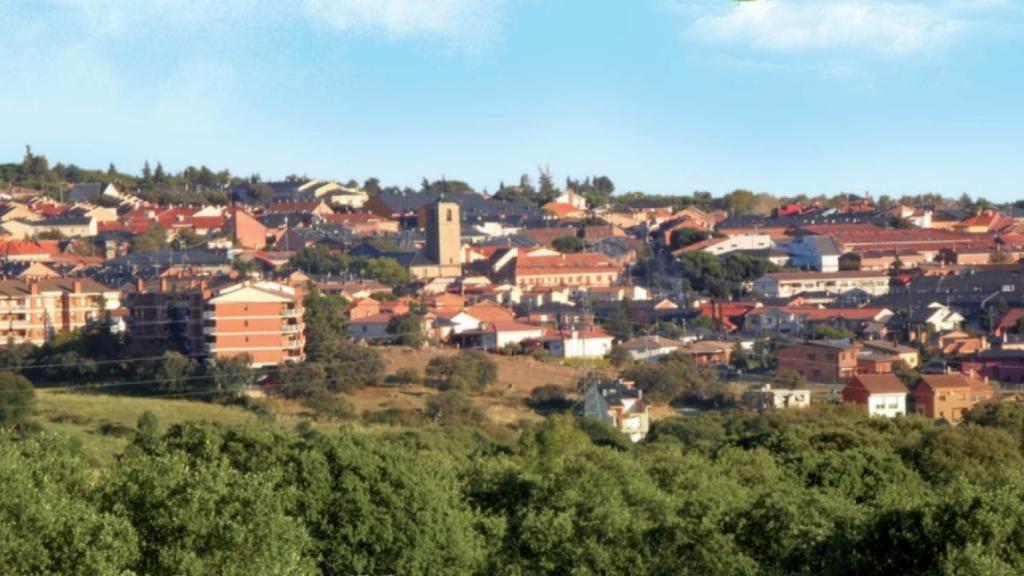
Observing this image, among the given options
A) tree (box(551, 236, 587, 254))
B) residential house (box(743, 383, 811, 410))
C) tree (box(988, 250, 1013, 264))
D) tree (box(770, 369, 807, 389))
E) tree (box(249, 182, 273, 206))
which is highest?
tree (box(249, 182, 273, 206))

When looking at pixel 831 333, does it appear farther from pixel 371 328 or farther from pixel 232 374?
pixel 232 374

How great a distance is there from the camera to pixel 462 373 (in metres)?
31.1

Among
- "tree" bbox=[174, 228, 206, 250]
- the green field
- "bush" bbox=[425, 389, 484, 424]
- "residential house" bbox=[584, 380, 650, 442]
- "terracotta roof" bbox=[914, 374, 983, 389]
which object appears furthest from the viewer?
"tree" bbox=[174, 228, 206, 250]

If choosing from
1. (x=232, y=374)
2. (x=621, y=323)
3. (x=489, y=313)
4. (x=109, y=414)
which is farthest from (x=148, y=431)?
(x=621, y=323)

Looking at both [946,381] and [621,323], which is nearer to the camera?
[946,381]

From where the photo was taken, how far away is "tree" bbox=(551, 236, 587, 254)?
56.7m

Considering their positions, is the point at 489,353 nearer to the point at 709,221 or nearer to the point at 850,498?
the point at 850,498

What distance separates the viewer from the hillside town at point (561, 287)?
32625 mm

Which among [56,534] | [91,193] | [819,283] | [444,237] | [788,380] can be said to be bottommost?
[788,380]

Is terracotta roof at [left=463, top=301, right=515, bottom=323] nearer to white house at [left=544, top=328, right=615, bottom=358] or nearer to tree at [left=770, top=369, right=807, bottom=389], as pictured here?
white house at [left=544, top=328, right=615, bottom=358]

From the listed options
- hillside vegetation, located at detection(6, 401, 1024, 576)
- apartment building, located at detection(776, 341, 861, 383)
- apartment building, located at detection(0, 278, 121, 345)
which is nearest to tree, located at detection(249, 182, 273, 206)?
apartment building, located at detection(0, 278, 121, 345)

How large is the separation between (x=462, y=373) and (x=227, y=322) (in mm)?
4091

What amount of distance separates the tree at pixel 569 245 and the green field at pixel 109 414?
28.0 m

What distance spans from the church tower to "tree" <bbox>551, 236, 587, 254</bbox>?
636cm
